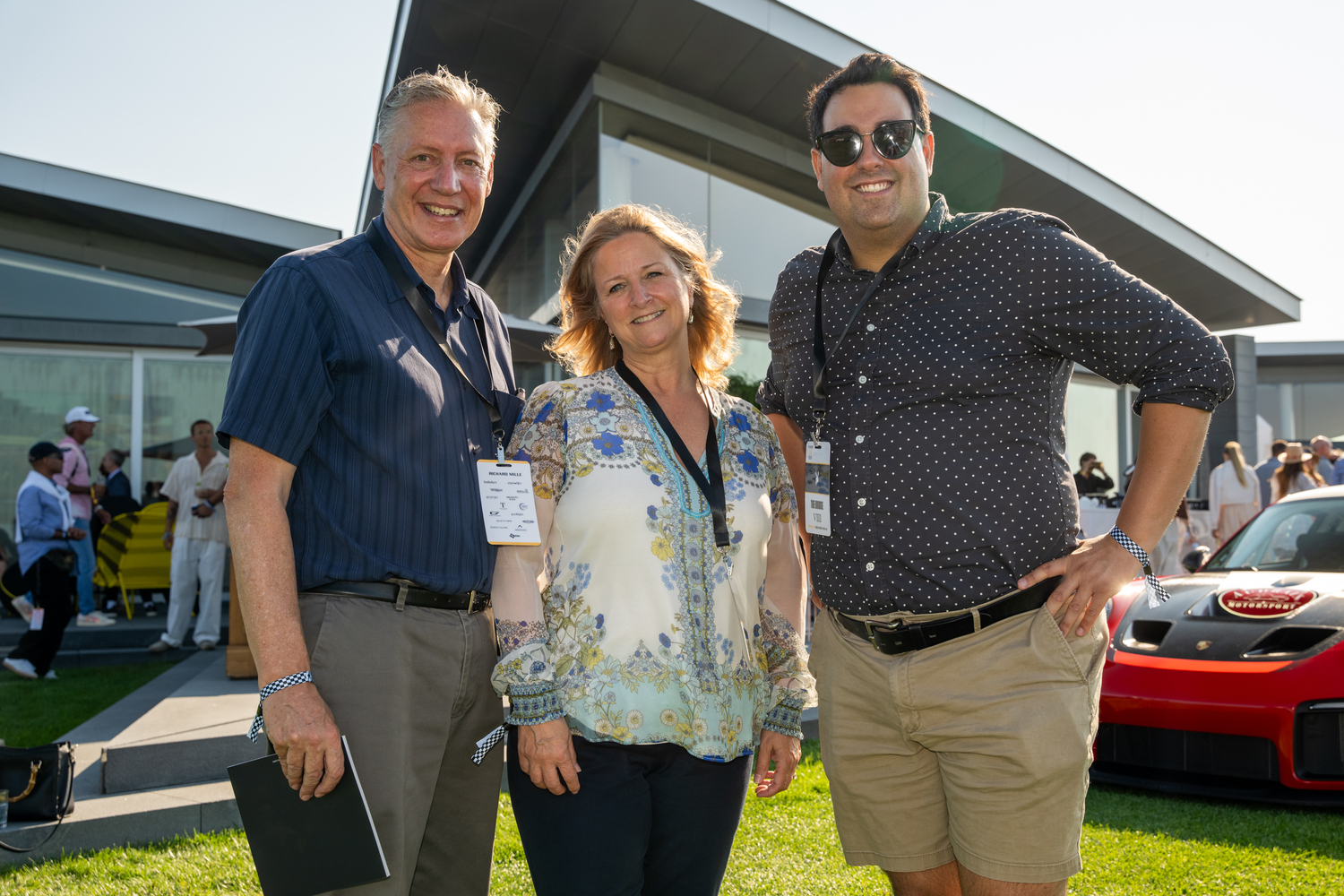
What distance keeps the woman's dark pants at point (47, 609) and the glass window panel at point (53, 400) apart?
249 inches

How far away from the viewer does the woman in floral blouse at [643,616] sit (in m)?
2.03

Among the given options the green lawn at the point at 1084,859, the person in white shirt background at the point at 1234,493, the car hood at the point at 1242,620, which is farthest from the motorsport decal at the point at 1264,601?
the person in white shirt background at the point at 1234,493

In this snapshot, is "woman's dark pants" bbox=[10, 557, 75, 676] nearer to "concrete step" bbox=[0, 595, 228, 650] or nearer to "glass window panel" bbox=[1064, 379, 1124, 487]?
"concrete step" bbox=[0, 595, 228, 650]

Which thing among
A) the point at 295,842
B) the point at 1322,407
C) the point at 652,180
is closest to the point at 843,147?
the point at 295,842

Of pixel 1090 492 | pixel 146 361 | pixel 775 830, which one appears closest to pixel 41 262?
pixel 146 361

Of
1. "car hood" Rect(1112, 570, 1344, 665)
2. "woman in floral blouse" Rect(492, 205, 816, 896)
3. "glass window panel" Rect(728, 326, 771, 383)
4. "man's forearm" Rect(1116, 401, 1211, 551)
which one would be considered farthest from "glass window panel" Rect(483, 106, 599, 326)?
"man's forearm" Rect(1116, 401, 1211, 551)

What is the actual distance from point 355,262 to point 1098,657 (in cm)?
202

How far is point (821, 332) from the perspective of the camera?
7.87 feet

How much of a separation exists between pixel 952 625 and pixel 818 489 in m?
0.46

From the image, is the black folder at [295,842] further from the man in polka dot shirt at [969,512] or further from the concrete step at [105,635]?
the concrete step at [105,635]

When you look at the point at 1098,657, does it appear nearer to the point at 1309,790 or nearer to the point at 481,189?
the point at 481,189

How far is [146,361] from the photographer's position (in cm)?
1361

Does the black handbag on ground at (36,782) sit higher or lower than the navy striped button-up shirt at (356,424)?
lower

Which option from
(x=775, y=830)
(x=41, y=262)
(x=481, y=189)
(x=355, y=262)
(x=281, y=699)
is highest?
(x=41, y=262)
